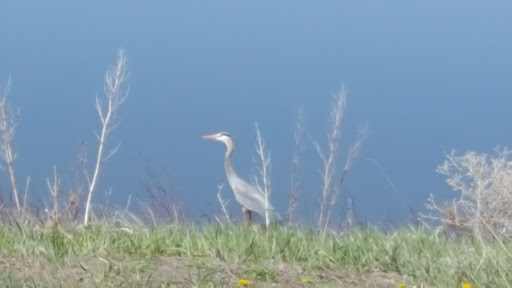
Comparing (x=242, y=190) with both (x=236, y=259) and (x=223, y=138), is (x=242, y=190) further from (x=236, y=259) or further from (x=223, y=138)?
(x=236, y=259)

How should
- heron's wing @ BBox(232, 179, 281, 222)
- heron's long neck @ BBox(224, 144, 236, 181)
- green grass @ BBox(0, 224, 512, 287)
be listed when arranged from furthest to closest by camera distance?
heron's long neck @ BBox(224, 144, 236, 181)
heron's wing @ BBox(232, 179, 281, 222)
green grass @ BBox(0, 224, 512, 287)

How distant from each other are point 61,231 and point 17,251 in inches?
16.3

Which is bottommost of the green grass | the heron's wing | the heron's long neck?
the green grass

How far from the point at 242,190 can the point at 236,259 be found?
25.5 ft

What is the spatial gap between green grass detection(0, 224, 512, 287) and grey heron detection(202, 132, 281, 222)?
19.5 ft

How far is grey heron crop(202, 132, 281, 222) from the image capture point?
12.8 meters

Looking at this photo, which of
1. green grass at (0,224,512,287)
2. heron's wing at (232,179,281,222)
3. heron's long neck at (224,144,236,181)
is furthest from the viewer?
heron's long neck at (224,144,236,181)

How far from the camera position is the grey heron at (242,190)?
12.8 meters

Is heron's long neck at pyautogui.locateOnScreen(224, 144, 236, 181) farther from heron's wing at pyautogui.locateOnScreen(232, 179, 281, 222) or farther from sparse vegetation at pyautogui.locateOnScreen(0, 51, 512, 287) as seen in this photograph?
sparse vegetation at pyautogui.locateOnScreen(0, 51, 512, 287)

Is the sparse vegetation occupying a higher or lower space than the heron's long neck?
lower

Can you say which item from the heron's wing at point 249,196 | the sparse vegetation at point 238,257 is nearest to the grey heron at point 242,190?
the heron's wing at point 249,196

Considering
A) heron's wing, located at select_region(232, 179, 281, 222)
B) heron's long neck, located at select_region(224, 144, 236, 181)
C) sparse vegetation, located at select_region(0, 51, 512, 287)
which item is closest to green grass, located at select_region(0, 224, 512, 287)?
sparse vegetation, located at select_region(0, 51, 512, 287)

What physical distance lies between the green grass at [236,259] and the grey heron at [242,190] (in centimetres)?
593

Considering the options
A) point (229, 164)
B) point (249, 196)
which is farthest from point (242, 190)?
point (229, 164)
